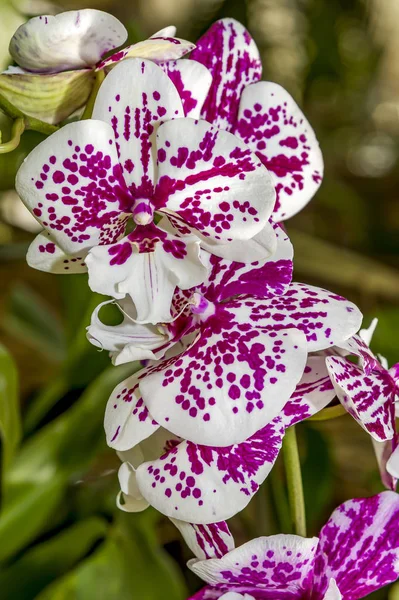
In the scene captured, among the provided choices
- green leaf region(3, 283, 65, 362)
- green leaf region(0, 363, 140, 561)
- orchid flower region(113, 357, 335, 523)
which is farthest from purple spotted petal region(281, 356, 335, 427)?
green leaf region(3, 283, 65, 362)

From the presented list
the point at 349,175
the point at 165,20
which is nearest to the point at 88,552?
the point at 349,175

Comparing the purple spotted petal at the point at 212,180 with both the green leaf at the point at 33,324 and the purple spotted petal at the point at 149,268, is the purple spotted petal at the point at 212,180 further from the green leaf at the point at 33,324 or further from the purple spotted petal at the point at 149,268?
the green leaf at the point at 33,324

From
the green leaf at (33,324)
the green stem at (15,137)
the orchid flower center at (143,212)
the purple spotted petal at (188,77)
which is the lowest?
→ the green leaf at (33,324)

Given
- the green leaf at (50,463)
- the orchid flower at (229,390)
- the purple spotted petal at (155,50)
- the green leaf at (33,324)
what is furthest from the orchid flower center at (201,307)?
the green leaf at (33,324)

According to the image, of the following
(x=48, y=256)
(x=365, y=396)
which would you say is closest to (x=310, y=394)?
(x=365, y=396)

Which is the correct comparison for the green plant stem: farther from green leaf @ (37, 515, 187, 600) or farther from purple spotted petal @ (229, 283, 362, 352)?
green leaf @ (37, 515, 187, 600)

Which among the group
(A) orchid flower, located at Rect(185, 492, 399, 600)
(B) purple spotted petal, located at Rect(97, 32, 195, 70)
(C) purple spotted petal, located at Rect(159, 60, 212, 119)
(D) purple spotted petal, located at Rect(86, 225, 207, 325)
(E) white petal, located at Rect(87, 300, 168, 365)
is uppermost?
(B) purple spotted petal, located at Rect(97, 32, 195, 70)
